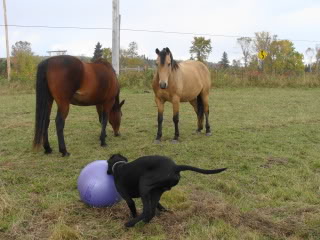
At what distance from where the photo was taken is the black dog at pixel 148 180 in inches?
126

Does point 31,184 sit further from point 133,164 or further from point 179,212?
point 179,212

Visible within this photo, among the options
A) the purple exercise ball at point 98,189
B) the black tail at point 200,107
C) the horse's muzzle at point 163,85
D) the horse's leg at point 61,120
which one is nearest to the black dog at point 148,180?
the purple exercise ball at point 98,189

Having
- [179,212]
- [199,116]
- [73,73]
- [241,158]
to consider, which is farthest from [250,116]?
[179,212]

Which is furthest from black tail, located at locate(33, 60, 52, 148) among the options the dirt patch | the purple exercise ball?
the dirt patch

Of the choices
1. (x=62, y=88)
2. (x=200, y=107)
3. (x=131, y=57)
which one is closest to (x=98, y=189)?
(x=62, y=88)

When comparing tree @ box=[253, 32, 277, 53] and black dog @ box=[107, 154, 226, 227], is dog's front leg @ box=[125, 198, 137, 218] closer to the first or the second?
black dog @ box=[107, 154, 226, 227]

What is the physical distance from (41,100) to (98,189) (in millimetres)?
2851

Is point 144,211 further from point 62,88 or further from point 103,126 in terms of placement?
point 103,126

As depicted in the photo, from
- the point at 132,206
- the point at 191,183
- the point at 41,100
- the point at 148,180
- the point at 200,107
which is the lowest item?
the point at 191,183

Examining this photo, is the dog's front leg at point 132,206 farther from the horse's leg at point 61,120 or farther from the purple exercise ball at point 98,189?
the horse's leg at point 61,120

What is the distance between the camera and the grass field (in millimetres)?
3277

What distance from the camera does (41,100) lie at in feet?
19.5

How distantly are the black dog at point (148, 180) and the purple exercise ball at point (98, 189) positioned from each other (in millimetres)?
223

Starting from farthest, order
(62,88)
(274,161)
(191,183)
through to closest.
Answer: (62,88) < (274,161) < (191,183)
